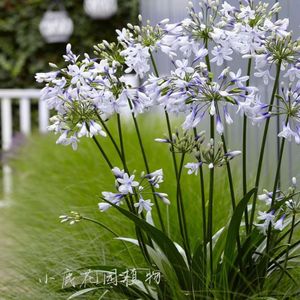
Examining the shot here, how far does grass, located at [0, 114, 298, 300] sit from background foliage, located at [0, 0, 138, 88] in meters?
4.51

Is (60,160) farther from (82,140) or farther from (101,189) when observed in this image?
(101,189)

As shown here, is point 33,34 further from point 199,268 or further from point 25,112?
point 199,268

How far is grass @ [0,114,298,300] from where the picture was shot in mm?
2395

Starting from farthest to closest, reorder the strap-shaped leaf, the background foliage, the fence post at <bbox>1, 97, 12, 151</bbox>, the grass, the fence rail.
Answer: the background foliage → the fence post at <bbox>1, 97, 12, 151</bbox> → the fence rail → the grass → the strap-shaped leaf

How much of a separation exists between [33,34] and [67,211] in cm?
623

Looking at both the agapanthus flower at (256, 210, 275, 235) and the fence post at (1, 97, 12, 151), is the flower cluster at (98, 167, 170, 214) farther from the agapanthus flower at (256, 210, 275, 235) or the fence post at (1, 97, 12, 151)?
the fence post at (1, 97, 12, 151)

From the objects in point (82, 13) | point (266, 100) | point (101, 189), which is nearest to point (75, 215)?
point (101, 189)

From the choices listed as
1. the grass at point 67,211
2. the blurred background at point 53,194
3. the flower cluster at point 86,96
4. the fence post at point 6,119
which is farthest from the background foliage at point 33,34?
the flower cluster at point 86,96

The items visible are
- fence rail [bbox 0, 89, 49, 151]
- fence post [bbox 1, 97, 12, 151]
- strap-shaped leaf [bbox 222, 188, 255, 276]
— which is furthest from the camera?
fence post [bbox 1, 97, 12, 151]

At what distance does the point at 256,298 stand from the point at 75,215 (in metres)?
0.52

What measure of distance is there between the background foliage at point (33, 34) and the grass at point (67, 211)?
4515 mm

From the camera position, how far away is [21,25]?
891cm

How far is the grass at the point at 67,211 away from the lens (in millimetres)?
2395

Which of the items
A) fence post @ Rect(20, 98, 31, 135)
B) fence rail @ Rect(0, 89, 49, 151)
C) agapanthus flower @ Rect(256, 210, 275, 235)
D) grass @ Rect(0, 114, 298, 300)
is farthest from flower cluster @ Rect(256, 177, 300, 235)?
fence post @ Rect(20, 98, 31, 135)
